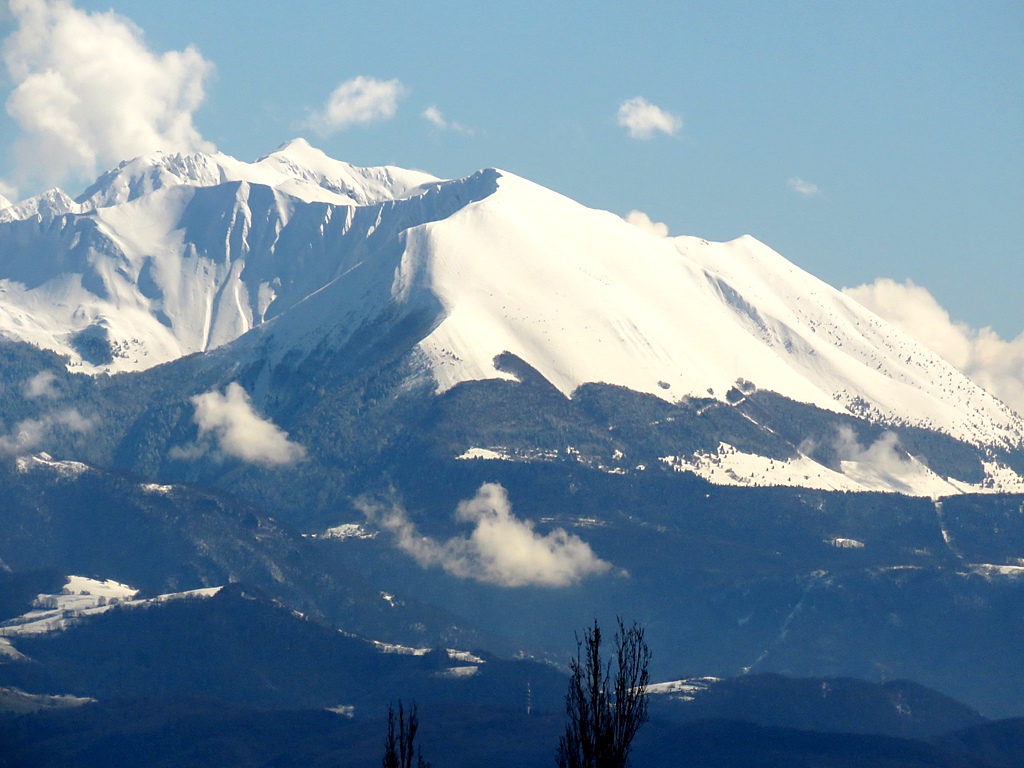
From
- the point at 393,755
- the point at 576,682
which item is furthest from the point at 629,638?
the point at 393,755

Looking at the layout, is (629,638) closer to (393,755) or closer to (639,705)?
(639,705)

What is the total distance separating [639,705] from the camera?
120875mm

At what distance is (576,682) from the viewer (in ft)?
394

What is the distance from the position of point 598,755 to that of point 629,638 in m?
6.92

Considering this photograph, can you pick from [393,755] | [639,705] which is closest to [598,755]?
[639,705]

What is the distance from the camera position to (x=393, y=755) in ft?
407

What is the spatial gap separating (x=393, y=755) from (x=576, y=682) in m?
12.3

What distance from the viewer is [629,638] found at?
119500mm

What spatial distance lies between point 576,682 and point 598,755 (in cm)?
431

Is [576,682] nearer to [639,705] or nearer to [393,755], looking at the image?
[639,705]

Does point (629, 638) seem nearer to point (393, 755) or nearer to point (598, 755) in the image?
point (598, 755)

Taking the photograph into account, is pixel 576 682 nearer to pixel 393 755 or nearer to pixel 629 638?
pixel 629 638
